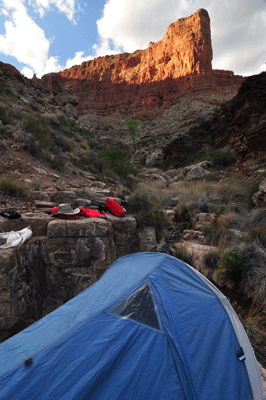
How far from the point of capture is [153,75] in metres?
51.3

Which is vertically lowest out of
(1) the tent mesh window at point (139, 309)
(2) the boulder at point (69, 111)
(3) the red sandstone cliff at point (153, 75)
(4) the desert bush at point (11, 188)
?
(1) the tent mesh window at point (139, 309)

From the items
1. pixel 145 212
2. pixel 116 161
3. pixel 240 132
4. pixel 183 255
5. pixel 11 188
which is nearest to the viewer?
Answer: pixel 11 188

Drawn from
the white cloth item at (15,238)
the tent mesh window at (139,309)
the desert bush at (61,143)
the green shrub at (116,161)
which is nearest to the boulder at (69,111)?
the green shrub at (116,161)

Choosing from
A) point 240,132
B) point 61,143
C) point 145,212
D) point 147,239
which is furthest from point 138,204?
point 240,132

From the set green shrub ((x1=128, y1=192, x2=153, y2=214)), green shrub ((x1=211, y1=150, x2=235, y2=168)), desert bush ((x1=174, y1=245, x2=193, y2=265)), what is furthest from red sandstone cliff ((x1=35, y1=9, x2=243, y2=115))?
desert bush ((x1=174, y1=245, x2=193, y2=265))

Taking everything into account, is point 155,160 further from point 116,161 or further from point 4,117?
point 4,117

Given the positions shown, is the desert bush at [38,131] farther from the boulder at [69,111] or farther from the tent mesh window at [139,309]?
the boulder at [69,111]

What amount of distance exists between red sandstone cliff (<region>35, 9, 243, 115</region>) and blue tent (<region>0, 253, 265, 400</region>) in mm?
43949

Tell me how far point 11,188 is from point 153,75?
5942 centimetres

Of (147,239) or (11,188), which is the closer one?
(11,188)

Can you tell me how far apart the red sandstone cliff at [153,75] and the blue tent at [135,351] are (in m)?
43.9

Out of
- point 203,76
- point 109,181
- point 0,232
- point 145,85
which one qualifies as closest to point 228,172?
point 109,181

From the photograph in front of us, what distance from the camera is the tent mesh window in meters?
1.88

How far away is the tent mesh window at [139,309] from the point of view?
1.88m
